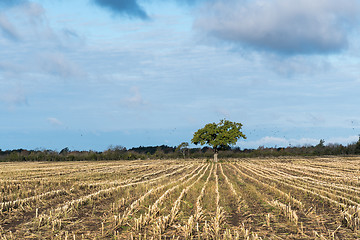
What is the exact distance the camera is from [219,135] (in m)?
65.6

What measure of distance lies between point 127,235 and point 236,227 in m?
3.41

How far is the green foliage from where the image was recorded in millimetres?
65125

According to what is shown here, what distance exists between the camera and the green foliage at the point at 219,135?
6512 centimetres

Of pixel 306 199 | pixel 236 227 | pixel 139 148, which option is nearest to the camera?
pixel 236 227

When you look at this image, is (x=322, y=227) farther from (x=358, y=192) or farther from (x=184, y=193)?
(x=358, y=192)

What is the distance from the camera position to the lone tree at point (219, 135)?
65.1m

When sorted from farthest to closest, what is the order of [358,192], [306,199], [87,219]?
1. [358,192]
2. [306,199]
3. [87,219]

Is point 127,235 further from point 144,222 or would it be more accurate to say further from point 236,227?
point 236,227

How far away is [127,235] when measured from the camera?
8.72 meters

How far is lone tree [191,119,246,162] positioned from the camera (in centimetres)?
6512

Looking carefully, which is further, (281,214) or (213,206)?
(213,206)

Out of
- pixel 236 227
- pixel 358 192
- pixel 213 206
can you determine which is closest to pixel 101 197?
pixel 213 206

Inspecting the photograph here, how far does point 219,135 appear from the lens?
65562 millimetres

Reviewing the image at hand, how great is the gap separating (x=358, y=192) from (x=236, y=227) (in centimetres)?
1128
